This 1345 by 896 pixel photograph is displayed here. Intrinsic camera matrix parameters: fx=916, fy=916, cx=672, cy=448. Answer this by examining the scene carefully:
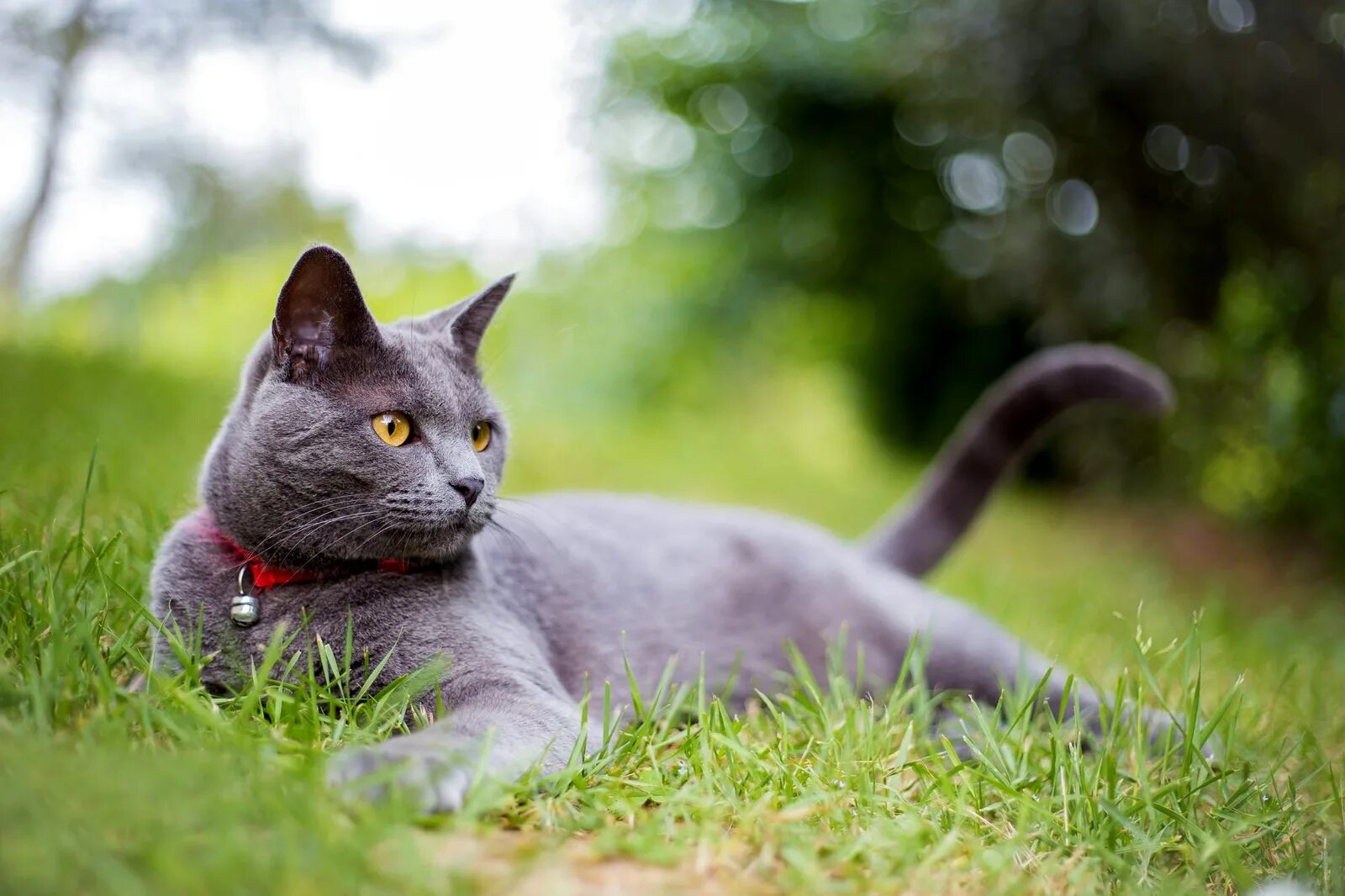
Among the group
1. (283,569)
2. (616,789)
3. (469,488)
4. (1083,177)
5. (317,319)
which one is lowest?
(616,789)

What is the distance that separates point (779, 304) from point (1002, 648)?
6090mm

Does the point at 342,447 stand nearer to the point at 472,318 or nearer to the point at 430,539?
the point at 430,539

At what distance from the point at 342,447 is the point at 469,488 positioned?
0.18m

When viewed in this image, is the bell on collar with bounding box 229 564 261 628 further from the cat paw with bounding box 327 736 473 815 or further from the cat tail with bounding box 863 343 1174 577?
the cat tail with bounding box 863 343 1174 577

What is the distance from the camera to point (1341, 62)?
11.0 ft

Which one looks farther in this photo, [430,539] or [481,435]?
[481,435]

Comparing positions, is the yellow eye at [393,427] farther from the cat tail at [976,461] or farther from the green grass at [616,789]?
the cat tail at [976,461]

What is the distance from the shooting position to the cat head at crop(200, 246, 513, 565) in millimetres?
1293

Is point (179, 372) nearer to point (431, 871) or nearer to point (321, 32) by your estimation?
point (321, 32)

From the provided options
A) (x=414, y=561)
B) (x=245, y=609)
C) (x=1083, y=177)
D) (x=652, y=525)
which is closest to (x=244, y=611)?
(x=245, y=609)

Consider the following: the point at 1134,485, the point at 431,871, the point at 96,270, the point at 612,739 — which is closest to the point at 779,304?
the point at 1134,485

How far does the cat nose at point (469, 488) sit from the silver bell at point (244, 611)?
35 centimetres

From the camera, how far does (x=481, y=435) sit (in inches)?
58.6

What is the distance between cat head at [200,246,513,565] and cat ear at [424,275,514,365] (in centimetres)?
14
